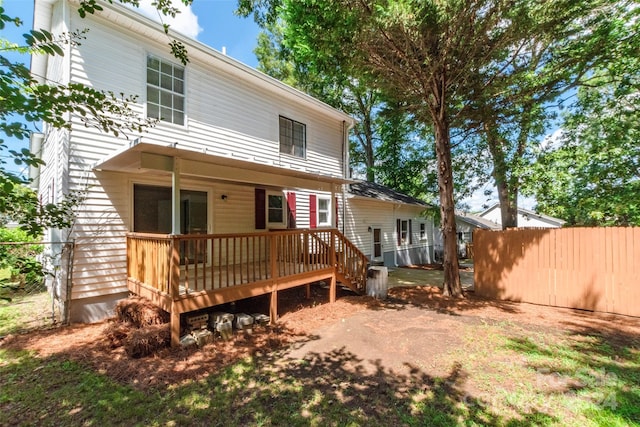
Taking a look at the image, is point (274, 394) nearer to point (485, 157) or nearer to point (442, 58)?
point (442, 58)

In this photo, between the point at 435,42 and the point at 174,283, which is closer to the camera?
the point at 174,283

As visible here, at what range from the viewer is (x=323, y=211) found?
38.0ft

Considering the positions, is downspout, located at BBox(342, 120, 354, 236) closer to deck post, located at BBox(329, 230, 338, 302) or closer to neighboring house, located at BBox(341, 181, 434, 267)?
neighboring house, located at BBox(341, 181, 434, 267)

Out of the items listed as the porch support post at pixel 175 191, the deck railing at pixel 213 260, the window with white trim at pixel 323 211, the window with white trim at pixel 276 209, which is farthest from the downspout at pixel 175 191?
the window with white trim at pixel 323 211

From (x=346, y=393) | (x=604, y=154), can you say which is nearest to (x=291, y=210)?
(x=346, y=393)

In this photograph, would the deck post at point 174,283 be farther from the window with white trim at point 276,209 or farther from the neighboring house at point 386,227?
the neighboring house at point 386,227

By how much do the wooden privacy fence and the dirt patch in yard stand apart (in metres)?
0.37

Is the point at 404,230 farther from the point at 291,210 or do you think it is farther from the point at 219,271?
the point at 219,271

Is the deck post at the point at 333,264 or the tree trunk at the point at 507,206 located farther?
the tree trunk at the point at 507,206

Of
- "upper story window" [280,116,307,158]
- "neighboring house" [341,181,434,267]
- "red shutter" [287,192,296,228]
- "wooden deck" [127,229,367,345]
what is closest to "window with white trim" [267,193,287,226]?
"red shutter" [287,192,296,228]

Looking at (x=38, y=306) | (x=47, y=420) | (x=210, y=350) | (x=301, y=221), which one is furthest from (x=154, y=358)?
(x=301, y=221)

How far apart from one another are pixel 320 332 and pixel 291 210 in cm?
515

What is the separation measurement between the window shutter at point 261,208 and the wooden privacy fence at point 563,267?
252 inches

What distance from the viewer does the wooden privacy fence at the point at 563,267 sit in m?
6.17
